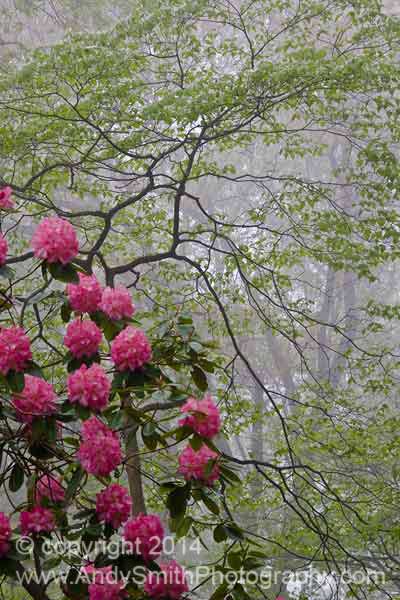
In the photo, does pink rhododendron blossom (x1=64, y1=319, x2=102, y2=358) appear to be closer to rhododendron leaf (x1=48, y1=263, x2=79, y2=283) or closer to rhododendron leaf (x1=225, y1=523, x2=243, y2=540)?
rhododendron leaf (x1=48, y1=263, x2=79, y2=283)

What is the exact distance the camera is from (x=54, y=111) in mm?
3539

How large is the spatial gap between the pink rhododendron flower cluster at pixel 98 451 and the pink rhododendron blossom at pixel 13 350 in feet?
0.61

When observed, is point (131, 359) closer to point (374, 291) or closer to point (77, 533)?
point (77, 533)

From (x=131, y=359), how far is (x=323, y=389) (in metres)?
2.93

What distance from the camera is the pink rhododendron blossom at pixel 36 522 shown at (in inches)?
Answer: 61.7

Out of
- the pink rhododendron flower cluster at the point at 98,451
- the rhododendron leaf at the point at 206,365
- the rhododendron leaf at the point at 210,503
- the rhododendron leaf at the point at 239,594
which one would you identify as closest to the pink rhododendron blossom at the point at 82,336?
the pink rhododendron flower cluster at the point at 98,451

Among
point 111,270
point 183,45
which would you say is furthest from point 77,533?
point 183,45

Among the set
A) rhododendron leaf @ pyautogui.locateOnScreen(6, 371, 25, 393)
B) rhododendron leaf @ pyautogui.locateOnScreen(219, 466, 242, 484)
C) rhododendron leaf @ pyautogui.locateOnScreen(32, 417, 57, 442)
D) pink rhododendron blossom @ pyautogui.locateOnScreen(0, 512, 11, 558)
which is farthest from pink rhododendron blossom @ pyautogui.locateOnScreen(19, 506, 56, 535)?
rhododendron leaf @ pyautogui.locateOnScreen(219, 466, 242, 484)

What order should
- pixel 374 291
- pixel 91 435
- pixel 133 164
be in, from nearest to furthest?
pixel 91 435
pixel 133 164
pixel 374 291

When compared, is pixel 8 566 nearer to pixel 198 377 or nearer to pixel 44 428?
pixel 44 428

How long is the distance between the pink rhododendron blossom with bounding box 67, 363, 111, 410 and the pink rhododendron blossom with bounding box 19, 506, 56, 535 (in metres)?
0.24

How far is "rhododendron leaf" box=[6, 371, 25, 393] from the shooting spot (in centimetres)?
155

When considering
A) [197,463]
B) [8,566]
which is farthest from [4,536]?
[197,463]

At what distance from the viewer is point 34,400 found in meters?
1.59
